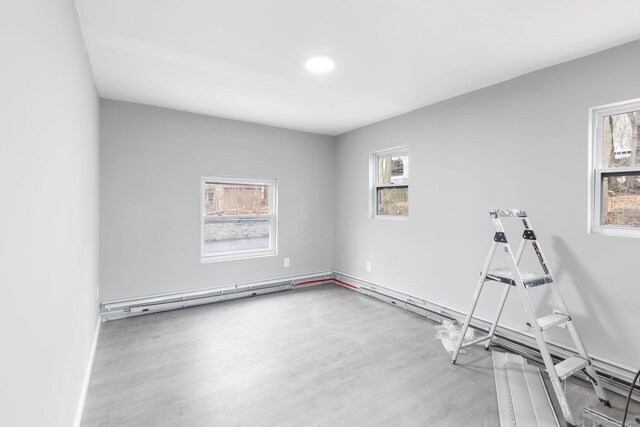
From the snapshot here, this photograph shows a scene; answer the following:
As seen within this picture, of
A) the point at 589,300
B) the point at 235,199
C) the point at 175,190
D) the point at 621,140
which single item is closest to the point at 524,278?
the point at 589,300

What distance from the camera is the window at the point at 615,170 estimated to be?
2203mm

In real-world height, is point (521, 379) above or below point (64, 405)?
below

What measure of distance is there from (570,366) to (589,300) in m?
0.59

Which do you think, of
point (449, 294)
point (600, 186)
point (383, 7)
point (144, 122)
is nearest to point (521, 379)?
point (449, 294)

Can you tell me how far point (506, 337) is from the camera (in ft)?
9.10

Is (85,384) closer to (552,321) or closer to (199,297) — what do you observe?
(199,297)

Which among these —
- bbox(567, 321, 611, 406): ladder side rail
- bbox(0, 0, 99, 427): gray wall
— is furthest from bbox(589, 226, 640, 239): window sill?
bbox(0, 0, 99, 427): gray wall

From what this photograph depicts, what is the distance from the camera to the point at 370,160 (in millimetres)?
4398

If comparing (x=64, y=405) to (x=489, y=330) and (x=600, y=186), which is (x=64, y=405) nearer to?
(x=489, y=330)

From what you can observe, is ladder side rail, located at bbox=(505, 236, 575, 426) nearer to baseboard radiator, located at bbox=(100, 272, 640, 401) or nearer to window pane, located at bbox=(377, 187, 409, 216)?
baseboard radiator, located at bbox=(100, 272, 640, 401)

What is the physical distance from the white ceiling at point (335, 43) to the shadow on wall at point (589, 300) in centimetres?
153

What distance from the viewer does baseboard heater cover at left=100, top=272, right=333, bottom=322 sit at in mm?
3395

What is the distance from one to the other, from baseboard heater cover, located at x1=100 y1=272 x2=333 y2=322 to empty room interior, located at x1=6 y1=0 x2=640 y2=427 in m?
0.03

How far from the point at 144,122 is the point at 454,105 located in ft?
11.4
